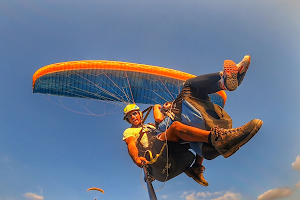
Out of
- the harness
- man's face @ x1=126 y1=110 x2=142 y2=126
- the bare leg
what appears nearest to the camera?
the bare leg

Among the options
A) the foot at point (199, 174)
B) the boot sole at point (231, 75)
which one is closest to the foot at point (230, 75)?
the boot sole at point (231, 75)

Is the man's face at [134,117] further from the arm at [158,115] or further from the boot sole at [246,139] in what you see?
the boot sole at [246,139]

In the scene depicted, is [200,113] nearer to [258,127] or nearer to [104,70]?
[258,127]

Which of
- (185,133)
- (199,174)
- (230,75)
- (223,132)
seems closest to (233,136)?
(223,132)

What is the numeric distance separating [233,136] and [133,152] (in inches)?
76.7

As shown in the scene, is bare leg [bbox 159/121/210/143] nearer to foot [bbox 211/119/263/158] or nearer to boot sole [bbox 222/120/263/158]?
foot [bbox 211/119/263/158]

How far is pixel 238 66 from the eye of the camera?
3.15 meters

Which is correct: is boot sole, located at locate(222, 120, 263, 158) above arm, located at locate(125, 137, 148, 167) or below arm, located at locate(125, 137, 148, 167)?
below

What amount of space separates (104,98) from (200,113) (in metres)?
4.91

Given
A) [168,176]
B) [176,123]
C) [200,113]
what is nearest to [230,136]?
[200,113]

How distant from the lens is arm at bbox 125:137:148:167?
381cm

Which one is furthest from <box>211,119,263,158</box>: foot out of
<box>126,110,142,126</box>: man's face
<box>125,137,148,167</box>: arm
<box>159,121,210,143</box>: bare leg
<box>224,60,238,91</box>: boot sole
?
<box>126,110,142,126</box>: man's face

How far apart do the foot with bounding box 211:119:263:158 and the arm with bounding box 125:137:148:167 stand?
4.93 feet

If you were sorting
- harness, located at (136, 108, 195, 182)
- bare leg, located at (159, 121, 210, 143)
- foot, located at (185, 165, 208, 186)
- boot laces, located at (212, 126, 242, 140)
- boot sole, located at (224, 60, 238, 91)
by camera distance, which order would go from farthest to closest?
foot, located at (185, 165, 208, 186) → harness, located at (136, 108, 195, 182) → boot sole, located at (224, 60, 238, 91) → bare leg, located at (159, 121, 210, 143) → boot laces, located at (212, 126, 242, 140)
